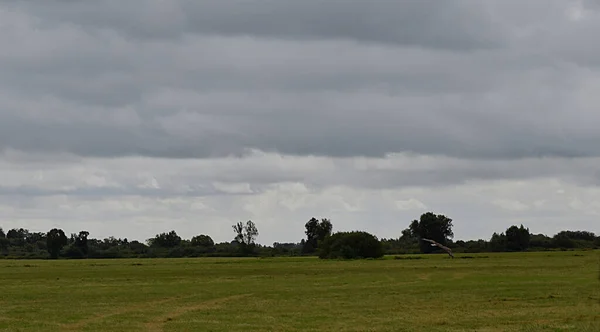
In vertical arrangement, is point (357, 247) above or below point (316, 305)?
above

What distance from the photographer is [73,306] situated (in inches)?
1948

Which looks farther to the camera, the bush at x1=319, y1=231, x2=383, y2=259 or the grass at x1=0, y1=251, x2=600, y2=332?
the bush at x1=319, y1=231, x2=383, y2=259

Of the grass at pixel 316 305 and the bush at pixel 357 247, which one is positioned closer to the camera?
the grass at pixel 316 305

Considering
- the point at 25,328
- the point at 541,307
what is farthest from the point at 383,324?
the point at 25,328

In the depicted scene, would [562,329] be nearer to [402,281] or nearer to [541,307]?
[541,307]

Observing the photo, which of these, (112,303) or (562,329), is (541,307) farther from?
(112,303)

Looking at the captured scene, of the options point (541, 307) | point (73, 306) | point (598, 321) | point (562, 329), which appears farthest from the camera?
point (73, 306)

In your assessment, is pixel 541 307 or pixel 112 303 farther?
pixel 112 303

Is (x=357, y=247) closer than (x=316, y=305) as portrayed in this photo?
No

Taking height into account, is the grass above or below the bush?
below

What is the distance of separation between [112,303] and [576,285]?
30.1m

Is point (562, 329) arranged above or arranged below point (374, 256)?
below

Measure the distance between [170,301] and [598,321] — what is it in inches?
993

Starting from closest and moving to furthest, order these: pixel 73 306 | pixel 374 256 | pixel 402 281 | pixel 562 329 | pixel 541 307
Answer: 1. pixel 562 329
2. pixel 541 307
3. pixel 73 306
4. pixel 402 281
5. pixel 374 256
